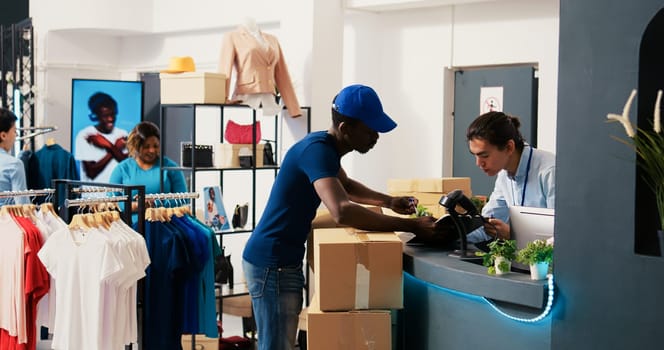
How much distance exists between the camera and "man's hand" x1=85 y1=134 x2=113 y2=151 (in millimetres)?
10336

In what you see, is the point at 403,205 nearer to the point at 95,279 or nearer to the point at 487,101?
the point at 95,279

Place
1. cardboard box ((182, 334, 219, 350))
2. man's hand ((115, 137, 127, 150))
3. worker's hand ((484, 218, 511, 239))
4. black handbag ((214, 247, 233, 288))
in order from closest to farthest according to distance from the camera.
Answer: worker's hand ((484, 218, 511, 239)) < cardboard box ((182, 334, 219, 350)) < black handbag ((214, 247, 233, 288)) < man's hand ((115, 137, 127, 150))

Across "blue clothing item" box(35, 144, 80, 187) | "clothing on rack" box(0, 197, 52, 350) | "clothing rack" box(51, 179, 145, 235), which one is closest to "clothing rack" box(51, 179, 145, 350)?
"clothing rack" box(51, 179, 145, 235)

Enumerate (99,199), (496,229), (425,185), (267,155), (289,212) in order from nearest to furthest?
(289,212) < (496,229) < (99,199) < (425,185) < (267,155)

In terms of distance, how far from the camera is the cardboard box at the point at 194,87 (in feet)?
23.1

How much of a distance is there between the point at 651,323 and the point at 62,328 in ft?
10.6

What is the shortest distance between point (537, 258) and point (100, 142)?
7896mm

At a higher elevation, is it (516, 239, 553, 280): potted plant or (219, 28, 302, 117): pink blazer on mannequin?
(219, 28, 302, 117): pink blazer on mannequin

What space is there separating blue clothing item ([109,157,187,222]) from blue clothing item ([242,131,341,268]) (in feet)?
10.0

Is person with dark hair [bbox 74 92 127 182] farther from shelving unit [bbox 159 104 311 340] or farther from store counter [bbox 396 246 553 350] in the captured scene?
store counter [bbox 396 246 553 350]

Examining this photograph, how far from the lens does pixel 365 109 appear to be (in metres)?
3.66

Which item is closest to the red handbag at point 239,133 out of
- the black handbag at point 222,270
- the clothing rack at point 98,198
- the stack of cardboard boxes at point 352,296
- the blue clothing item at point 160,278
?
the black handbag at point 222,270

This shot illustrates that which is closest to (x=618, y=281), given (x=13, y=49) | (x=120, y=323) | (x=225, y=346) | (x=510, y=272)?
(x=510, y=272)

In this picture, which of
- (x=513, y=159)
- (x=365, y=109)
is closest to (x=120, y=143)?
(x=513, y=159)
